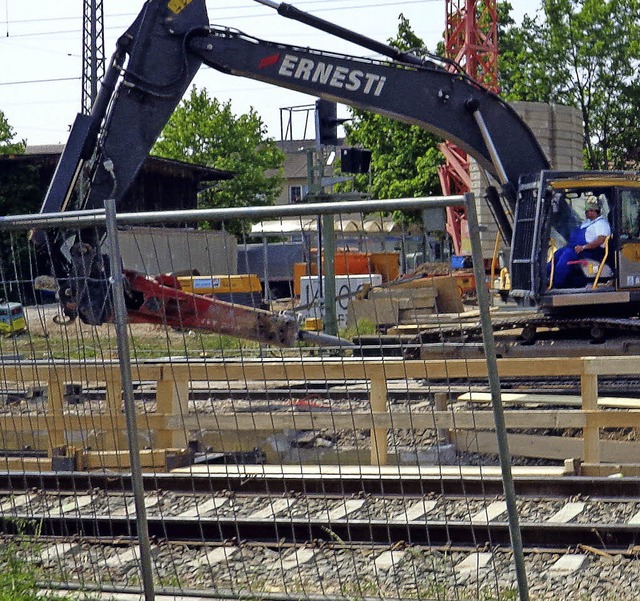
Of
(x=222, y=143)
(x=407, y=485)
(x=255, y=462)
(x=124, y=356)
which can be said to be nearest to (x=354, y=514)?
(x=407, y=485)

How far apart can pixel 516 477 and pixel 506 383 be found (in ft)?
19.4

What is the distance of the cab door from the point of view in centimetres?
1433

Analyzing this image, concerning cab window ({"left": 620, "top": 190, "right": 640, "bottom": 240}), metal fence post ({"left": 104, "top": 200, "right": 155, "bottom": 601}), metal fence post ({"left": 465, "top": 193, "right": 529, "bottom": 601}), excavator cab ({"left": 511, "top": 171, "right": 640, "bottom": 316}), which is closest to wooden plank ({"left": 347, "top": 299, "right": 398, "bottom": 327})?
metal fence post ({"left": 465, "top": 193, "right": 529, "bottom": 601})

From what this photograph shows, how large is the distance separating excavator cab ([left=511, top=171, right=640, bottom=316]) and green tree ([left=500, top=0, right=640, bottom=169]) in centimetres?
3465

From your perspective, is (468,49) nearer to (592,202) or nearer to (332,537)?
(592,202)

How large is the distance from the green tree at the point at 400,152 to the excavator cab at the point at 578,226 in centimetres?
3292

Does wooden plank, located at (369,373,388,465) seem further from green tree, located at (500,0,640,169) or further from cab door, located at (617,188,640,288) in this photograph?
green tree, located at (500,0,640,169)

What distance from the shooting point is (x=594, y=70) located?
159ft

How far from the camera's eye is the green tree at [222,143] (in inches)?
2424

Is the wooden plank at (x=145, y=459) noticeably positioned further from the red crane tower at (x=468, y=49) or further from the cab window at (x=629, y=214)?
the red crane tower at (x=468, y=49)

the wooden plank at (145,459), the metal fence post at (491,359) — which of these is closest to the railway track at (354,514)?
the wooden plank at (145,459)

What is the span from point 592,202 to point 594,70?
1419 inches

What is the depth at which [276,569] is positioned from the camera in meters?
7.34

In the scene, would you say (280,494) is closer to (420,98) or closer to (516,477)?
(516,477)
